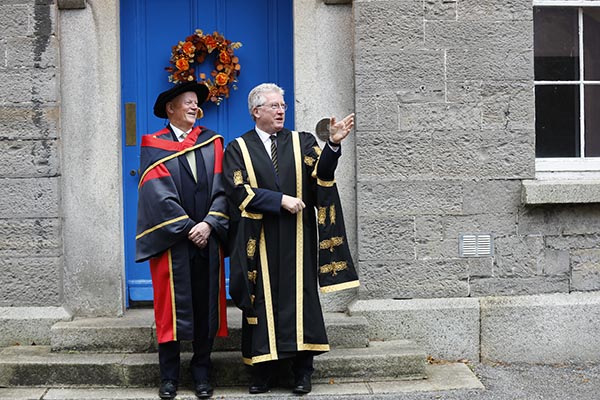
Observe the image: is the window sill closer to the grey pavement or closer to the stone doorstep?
the grey pavement

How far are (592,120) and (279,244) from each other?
9.02 feet

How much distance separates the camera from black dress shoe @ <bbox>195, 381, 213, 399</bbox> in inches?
213

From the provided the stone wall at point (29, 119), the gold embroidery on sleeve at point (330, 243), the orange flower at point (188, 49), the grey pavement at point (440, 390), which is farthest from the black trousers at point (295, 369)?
the orange flower at point (188, 49)

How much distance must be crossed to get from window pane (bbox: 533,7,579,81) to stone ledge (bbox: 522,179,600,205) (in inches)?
33.4

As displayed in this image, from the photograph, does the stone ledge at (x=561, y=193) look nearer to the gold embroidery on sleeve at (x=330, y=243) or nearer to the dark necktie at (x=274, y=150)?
the gold embroidery on sleeve at (x=330, y=243)

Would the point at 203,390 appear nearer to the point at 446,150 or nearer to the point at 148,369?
the point at 148,369

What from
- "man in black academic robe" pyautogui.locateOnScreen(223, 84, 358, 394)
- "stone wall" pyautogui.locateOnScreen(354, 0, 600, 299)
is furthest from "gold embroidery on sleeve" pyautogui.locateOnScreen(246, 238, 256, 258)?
"stone wall" pyautogui.locateOnScreen(354, 0, 600, 299)

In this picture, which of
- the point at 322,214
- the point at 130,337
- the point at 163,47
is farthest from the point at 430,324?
the point at 163,47

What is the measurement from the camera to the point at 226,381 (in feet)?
18.7

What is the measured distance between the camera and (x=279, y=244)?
5.41m

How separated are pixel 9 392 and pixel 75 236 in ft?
4.09

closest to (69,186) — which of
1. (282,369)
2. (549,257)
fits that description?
(282,369)

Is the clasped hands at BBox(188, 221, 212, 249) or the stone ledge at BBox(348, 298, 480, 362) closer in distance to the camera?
the clasped hands at BBox(188, 221, 212, 249)

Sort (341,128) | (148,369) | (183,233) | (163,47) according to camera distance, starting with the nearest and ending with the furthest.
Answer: (341,128), (183,233), (148,369), (163,47)
